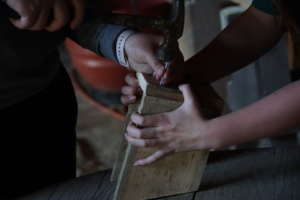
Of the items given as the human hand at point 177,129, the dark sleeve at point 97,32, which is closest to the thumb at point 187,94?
the human hand at point 177,129

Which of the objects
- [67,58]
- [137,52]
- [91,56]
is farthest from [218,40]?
[67,58]

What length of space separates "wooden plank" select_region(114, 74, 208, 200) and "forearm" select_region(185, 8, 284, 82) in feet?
0.64

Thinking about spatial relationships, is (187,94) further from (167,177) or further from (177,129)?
(167,177)

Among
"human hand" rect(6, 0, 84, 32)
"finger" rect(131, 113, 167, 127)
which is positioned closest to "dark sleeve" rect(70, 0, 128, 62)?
"human hand" rect(6, 0, 84, 32)

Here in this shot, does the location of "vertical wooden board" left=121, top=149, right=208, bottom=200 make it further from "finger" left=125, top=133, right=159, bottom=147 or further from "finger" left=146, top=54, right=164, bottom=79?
"finger" left=146, top=54, right=164, bottom=79

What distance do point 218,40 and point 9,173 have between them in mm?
497

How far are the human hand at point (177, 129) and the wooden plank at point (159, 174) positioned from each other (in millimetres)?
15

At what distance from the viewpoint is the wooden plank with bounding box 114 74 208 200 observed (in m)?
0.81

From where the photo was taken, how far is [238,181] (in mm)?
865

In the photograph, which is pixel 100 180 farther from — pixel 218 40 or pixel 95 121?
pixel 95 121

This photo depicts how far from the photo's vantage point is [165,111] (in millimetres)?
775

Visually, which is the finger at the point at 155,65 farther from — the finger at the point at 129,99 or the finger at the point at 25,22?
the finger at the point at 25,22

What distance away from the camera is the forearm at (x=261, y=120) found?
719 mm

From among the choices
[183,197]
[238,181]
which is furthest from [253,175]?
[183,197]
